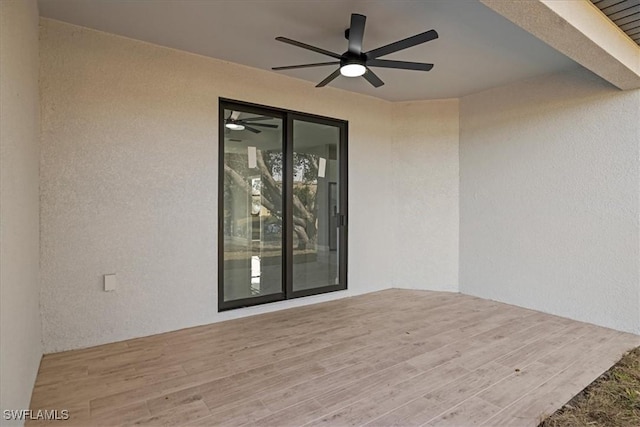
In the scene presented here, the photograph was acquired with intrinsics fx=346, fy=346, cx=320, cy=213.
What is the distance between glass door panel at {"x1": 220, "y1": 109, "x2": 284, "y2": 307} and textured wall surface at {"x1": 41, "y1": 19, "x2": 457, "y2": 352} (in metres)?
0.18

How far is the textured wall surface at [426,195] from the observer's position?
16.8 feet

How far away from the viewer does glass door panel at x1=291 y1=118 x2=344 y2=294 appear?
14.5 feet

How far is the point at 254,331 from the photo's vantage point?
348 cm

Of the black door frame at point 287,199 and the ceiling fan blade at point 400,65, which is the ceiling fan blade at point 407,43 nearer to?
the ceiling fan blade at point 400,65

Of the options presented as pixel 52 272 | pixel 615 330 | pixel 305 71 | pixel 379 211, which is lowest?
pixel 615 330

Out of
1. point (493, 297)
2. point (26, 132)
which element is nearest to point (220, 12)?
point (26, 132)

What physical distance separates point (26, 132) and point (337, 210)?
3382mm

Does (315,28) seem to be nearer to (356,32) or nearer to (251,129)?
(356,32)

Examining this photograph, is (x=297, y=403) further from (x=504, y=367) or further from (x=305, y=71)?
(x=305, y=71)

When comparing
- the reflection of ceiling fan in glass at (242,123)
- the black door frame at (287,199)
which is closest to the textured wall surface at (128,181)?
the black door frame at (287,199)

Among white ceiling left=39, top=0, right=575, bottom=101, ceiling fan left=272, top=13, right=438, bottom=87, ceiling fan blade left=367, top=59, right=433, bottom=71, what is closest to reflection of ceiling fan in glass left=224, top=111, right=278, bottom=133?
white ceiling left=39, top=0, right=575, bottom=101

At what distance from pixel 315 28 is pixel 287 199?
1945 millimetres

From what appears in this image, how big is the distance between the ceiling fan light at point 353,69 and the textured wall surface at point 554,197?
2516 millimetres

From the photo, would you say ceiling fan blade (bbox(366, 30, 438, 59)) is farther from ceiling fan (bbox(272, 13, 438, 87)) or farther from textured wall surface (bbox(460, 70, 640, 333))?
textured wall surface (bbox(460, 70, 640, 333))
